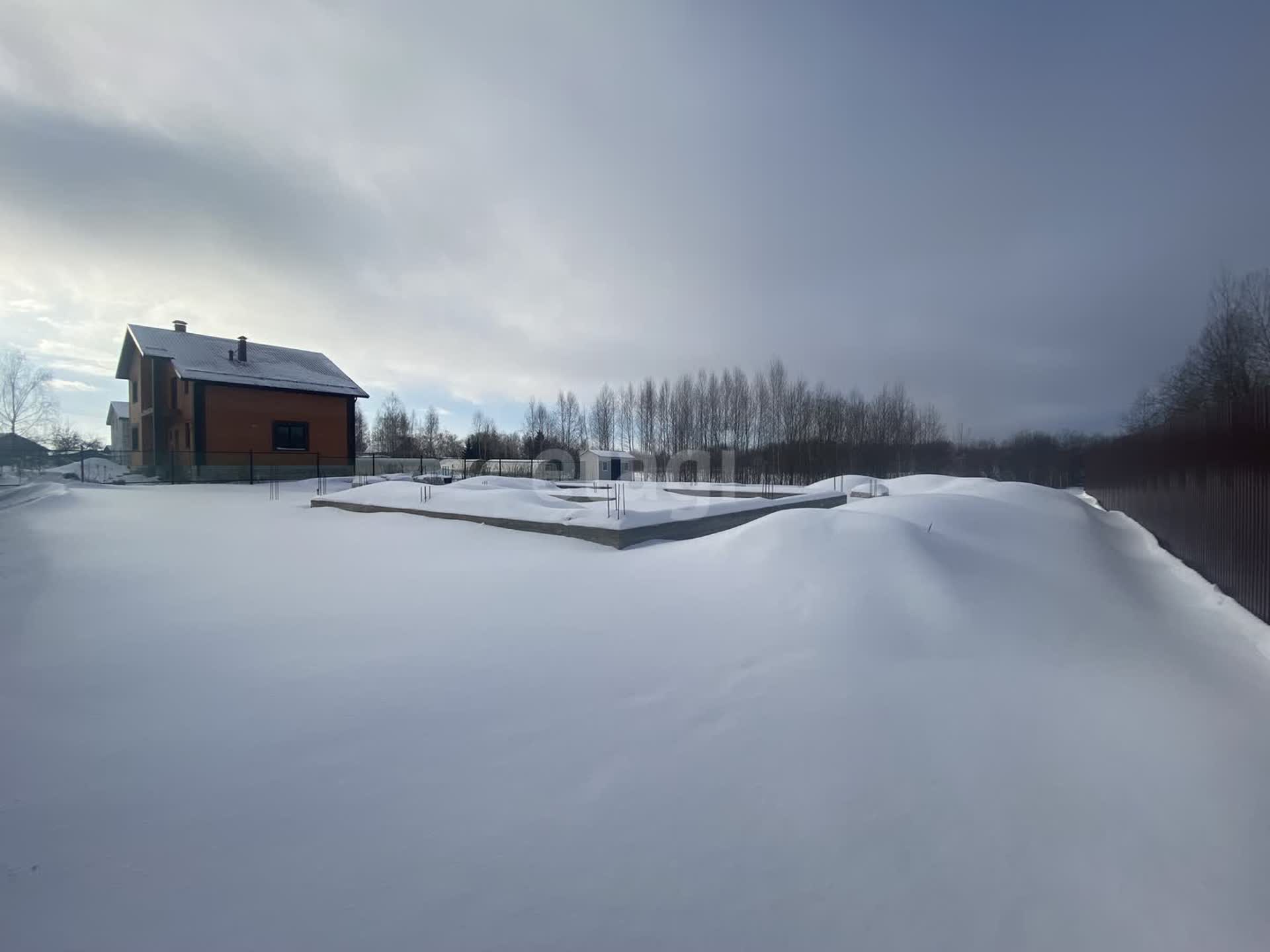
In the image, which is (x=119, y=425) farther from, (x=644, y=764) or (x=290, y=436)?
(x=644, y=764)

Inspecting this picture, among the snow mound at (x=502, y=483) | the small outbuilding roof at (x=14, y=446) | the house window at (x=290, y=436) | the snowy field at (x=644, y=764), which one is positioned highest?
the house window at (x=290, y=436)

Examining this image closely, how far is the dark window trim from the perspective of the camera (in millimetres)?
23297

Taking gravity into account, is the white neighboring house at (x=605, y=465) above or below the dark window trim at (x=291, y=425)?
below

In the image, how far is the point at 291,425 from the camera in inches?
940

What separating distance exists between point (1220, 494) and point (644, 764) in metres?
7.57

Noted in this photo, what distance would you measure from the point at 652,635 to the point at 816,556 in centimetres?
208

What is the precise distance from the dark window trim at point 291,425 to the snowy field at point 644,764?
65.8ft

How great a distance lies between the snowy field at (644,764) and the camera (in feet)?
5.97

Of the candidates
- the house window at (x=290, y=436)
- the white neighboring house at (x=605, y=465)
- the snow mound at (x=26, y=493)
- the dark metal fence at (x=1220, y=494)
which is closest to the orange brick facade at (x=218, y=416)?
the house window at (x=290, y=436)

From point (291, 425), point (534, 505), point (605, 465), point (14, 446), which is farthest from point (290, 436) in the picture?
point (534, 505)

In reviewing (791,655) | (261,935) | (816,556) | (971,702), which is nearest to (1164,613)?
(816,556)

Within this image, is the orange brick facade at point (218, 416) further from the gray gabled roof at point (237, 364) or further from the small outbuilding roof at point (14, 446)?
the small outbuilding roof at point (14, 446)

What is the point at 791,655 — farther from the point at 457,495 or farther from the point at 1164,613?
the point at 457,495

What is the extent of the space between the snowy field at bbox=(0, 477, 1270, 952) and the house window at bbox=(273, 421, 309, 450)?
795 inches
